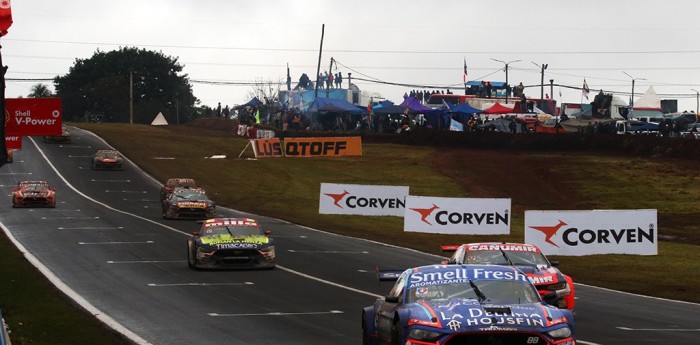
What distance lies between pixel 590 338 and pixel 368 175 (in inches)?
2256

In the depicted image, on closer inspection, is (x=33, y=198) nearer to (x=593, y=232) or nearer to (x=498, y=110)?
(x=593, y=232)

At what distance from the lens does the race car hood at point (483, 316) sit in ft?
40.0

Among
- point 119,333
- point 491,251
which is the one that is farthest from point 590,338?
point 119,333

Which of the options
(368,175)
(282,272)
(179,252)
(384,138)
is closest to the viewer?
(282,272)

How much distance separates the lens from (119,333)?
19.8 m

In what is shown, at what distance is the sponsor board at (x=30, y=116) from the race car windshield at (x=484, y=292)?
7.95 meters

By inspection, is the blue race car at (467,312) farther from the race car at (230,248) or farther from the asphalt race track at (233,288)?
the race car at (230,248)

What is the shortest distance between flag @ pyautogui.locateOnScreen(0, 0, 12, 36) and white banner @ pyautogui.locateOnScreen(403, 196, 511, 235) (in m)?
28.9

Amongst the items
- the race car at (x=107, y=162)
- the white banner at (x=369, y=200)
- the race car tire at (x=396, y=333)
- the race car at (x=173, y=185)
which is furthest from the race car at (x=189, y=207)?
the race car tire at (x=396, y=333)

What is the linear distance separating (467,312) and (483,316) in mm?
229

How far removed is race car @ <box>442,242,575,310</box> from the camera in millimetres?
20578

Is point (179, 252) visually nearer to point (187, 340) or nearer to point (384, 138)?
point (187, 340)

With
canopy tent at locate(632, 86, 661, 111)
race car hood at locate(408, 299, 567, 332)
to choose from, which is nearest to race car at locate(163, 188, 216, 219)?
race car hood at locate(408, 299, 567, 332)

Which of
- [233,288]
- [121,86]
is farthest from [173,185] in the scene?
[121,86]
